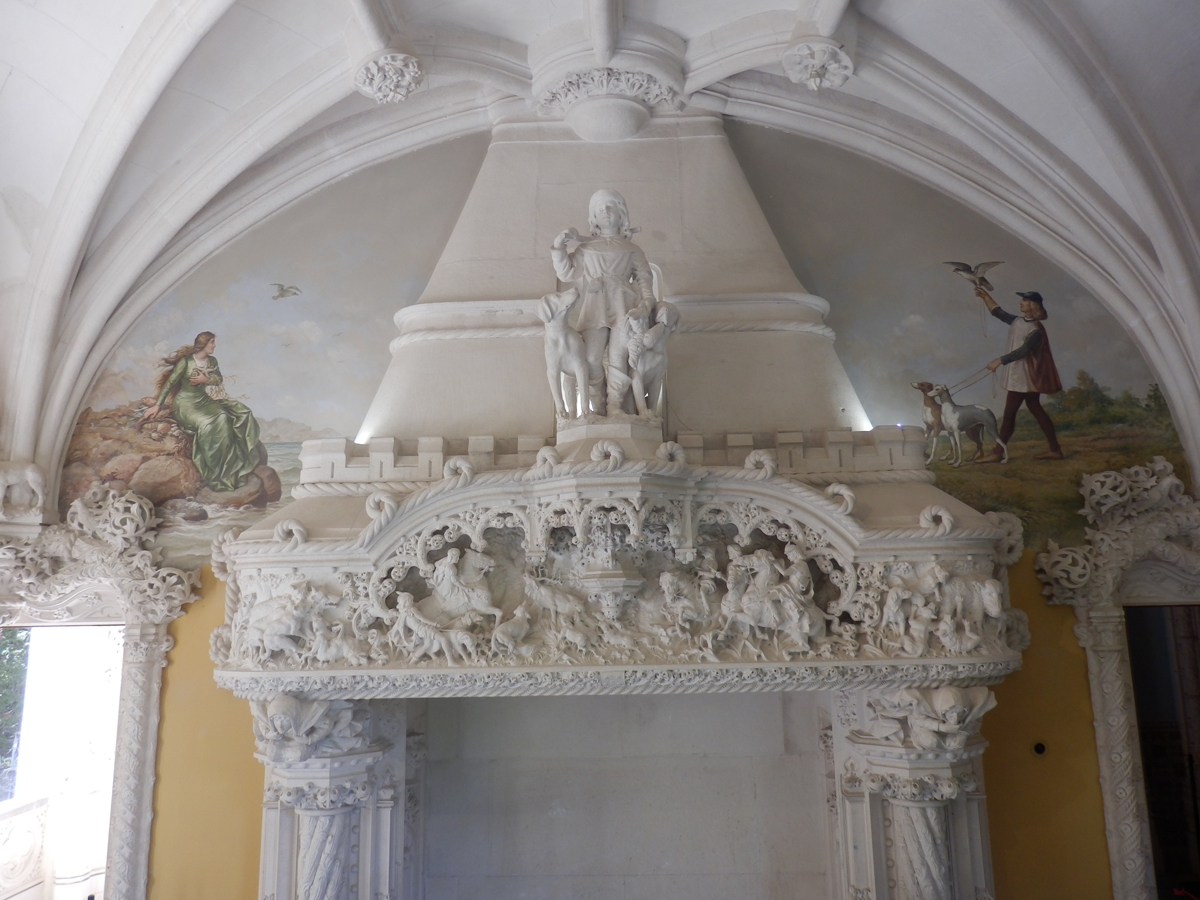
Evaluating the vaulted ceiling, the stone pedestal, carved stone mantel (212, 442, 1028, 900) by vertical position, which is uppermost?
the vaulted ceiling

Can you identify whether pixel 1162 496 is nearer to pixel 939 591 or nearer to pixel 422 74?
pixel 939 591

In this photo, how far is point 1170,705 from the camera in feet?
28.4

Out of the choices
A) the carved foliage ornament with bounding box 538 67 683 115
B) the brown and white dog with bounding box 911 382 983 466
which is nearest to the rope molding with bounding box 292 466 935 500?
the brown and white dog with bounding box 911 382 983 466

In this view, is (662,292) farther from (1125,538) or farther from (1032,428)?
(1125,538)

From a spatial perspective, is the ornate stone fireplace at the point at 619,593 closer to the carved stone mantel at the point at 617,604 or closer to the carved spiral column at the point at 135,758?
the carved stone mantel at the point at 617,604

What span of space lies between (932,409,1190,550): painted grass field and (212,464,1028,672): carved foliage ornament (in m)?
1.27

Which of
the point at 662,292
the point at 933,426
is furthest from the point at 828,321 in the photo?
the point at 662,292

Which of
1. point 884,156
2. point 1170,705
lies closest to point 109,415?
point 884,156

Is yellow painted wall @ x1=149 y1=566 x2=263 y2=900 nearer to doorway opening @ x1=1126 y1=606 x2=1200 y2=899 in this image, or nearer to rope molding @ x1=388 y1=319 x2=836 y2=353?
rope molding @ x1=388 y1=319 x2=836 y2=353

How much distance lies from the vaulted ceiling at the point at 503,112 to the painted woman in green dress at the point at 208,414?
54 cm

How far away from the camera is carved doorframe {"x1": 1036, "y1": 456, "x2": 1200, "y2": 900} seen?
243 inches

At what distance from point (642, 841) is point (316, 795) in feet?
8.01

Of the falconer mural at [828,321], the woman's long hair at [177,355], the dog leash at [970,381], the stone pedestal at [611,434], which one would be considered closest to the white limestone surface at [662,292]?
the falconer mural at [828,321]

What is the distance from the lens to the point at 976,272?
6.97 metres
